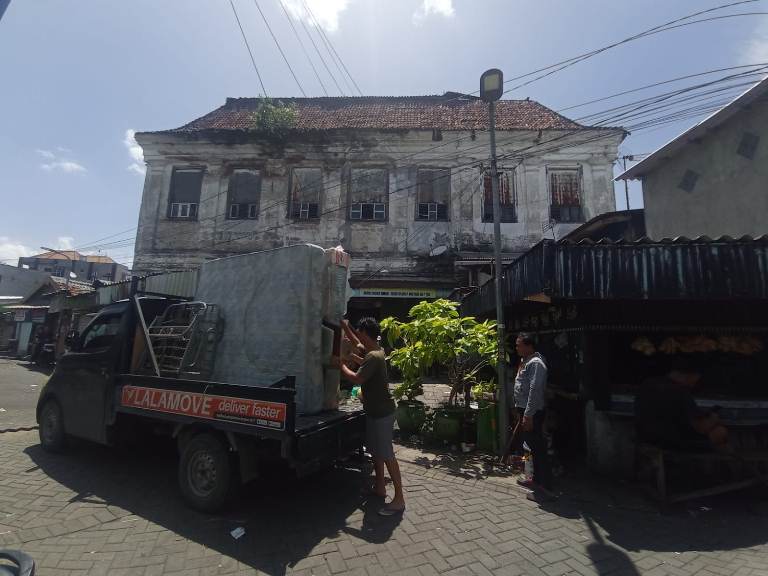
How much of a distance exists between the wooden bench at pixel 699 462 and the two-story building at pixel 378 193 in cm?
949

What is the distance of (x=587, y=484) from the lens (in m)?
5.02

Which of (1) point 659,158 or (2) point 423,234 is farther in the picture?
(2) point 423,234

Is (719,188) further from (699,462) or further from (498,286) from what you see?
(699,462)

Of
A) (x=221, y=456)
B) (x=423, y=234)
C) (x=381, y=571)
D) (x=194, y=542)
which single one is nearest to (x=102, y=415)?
(x=221, y=456)

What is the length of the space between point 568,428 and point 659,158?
7657 mm

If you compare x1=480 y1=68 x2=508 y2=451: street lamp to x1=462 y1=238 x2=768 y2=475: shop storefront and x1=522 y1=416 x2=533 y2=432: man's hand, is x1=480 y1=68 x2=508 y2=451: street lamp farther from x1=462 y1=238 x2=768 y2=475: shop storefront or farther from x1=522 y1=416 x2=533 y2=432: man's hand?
x1=522 y1=416 x2=533 y2=432: man's hand

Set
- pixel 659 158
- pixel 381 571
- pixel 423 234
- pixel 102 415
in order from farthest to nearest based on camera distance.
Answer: pixel 423 234, pixel 659 158, pixel 102 415, pixel 381 571

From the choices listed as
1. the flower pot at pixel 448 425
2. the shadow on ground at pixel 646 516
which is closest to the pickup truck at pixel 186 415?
the flower pot at pixel 448 425

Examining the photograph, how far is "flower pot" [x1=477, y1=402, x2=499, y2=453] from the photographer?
6.04 m

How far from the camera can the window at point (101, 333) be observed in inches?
214

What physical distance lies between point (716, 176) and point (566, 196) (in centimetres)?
634

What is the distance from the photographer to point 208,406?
3.98 metres

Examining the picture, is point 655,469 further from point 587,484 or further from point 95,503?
point 95,503

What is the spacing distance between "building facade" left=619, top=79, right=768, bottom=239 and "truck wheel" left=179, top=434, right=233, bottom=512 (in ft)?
32.5
